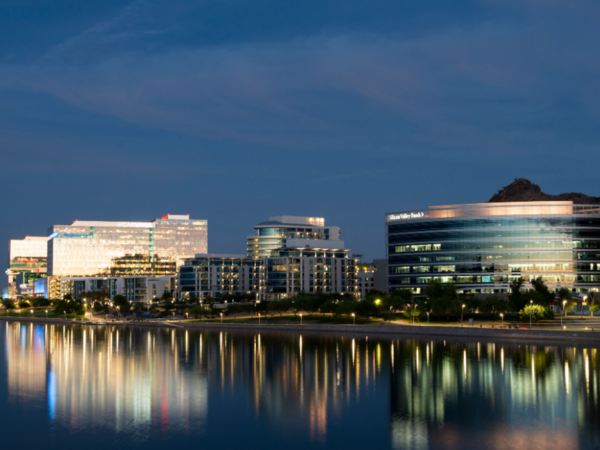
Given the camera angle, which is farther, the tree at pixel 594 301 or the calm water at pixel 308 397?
the tree at pixel 594 301

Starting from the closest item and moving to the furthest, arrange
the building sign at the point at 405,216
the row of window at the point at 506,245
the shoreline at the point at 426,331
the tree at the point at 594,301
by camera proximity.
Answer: the shoreline at the point at 426,331, the tree at the point at 594,301, the row of window at the point at 506,245, the building sign at the point at 405,216

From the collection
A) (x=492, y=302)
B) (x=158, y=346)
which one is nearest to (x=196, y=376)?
(x=158, y=346)

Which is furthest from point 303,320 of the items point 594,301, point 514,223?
point 594,301

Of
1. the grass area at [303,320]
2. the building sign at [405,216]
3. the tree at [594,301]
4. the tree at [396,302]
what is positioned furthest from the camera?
the building sign at [405,216]

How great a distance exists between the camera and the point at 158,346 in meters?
120

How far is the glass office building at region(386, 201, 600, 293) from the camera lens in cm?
17562

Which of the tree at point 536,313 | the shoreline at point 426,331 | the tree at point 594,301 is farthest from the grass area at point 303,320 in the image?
the tree at point 594,301

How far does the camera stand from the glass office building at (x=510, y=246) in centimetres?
17562

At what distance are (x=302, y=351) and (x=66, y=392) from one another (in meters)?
44.4

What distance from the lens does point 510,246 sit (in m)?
178

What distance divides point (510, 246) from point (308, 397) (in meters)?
125

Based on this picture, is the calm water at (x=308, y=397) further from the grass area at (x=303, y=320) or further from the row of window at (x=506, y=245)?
the row of window at (x=506, y=245)

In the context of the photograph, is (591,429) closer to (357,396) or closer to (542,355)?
(357,396)

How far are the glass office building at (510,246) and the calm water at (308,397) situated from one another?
69724mm
